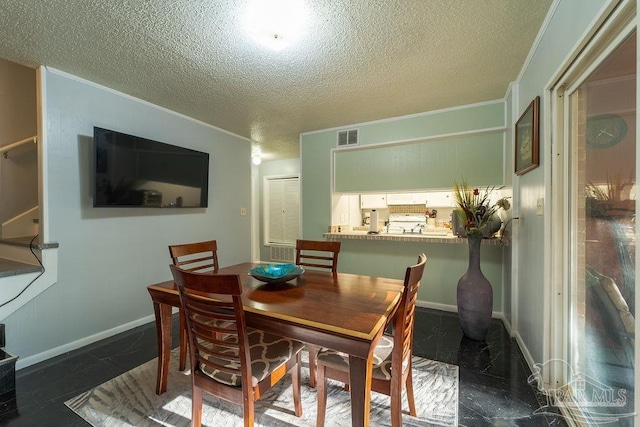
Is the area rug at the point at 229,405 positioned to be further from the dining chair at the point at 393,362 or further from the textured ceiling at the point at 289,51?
the textured ceiling at the point at 289,51

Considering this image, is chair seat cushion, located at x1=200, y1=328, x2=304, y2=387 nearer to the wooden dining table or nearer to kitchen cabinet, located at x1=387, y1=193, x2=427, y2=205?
the wooden dining table

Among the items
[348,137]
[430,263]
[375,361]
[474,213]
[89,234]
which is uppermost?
[348,137]

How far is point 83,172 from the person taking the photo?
2.38 metres

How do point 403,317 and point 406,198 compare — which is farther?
point 406,198

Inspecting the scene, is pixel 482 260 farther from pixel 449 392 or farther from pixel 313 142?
pixel 313 142

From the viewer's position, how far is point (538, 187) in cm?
188

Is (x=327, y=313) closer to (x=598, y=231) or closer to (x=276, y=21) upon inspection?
(x=598, y=231)

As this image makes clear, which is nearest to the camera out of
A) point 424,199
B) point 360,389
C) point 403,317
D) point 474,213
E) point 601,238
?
point 360,389

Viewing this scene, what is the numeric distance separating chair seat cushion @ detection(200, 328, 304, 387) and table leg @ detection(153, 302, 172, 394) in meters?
0.46

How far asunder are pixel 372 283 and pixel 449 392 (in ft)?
2.99

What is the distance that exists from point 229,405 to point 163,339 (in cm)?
58

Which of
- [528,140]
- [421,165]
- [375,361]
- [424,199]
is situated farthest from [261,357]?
[424,199]

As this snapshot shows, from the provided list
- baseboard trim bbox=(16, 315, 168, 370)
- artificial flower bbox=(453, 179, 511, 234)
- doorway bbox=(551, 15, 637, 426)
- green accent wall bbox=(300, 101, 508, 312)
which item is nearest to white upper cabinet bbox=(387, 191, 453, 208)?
green accent wall bbox=(300, 101, 508, 312)

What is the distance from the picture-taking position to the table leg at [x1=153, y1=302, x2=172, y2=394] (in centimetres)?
166
